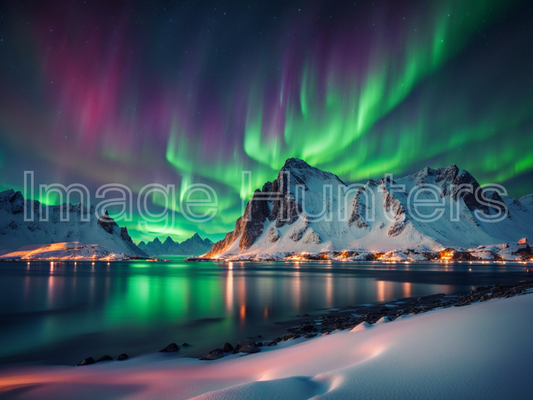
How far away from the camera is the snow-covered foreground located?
532 centimetres

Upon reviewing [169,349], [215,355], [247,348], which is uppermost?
[247,348]

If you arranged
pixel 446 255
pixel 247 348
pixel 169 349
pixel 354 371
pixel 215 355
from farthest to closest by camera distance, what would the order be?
pixel 446 255
pixel 169 349
pixel 247 348
pixel 215 355
pixel 354 371

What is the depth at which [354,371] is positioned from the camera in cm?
633

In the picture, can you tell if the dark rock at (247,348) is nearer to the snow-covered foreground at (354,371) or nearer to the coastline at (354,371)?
the coastline at (354,371)

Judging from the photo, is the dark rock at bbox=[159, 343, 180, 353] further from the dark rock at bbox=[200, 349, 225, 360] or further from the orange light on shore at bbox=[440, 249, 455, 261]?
the orange light on shore at bbox=[440, 249, 455, 261]

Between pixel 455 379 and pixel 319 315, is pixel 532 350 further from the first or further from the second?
pixel 319 315

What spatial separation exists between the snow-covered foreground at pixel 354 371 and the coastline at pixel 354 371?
0.02 meters

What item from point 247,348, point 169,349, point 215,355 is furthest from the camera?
point 169,349

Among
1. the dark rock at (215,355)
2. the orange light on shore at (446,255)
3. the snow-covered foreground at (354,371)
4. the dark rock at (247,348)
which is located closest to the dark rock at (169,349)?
the snow-covered foreground at (354,371)

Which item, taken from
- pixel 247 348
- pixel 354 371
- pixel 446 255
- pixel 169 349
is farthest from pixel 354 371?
pixel 446 255

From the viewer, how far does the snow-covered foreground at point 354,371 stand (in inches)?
209

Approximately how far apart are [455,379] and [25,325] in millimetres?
27208

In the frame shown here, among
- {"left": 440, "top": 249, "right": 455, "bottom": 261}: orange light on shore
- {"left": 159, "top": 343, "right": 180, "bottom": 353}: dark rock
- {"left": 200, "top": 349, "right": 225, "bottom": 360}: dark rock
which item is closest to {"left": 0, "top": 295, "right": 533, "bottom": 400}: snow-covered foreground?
{"left": 200, "top": 349, "right": 225, "bottom": 360}: dark rock

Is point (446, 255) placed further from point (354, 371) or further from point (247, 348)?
point (354, 371)
